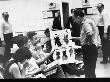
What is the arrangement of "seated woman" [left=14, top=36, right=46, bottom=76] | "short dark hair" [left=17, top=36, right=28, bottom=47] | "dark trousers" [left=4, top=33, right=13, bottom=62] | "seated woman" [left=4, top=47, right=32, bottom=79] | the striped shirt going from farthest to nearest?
"dark trousers" [left=4, top=33, right=13, bottom=62] → the striped shirt → "short dark hair" [left=17, top=36, right=28, bottom=47] → "seated woman" [left=14, top=36, right=46, bottom=76] → "seated woman" [left=4, top=47, right=32, bottom=79]

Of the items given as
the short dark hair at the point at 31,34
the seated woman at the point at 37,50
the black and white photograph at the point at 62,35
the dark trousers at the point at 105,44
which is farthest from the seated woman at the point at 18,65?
the dark trousers at the point at 105,44

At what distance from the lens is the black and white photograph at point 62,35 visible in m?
3.77

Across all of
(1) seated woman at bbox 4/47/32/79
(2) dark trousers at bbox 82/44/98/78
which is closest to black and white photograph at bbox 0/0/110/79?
(2) dark trousers at bbox 82/44/98/78

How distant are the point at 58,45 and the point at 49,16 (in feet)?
1.48

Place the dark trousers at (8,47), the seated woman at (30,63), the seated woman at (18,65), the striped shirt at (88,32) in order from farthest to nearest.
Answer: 1. the dark trousers at (8,47)
2. the striped shirt at (88,32)
3. the seated woman at (30,63)
4. the seated woman at (18,65)

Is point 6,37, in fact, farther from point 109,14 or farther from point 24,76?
point 109,14

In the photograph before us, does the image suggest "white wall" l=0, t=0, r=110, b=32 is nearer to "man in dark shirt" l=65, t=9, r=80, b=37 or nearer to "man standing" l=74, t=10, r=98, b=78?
"man in dark shirt" l=65, t=9, r=80, b=37

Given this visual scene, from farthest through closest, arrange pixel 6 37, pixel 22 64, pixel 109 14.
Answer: pixel 6 37 < pixel 109 14 < pixel 22 64

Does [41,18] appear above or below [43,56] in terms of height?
above

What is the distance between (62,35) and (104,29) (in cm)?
67

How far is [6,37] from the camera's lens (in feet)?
13.9

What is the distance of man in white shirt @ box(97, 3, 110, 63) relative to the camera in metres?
3.86

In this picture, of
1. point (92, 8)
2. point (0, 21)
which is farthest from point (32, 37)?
point (92, 8)

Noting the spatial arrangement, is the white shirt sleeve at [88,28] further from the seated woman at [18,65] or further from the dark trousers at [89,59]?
the seated woman at [18,65]
